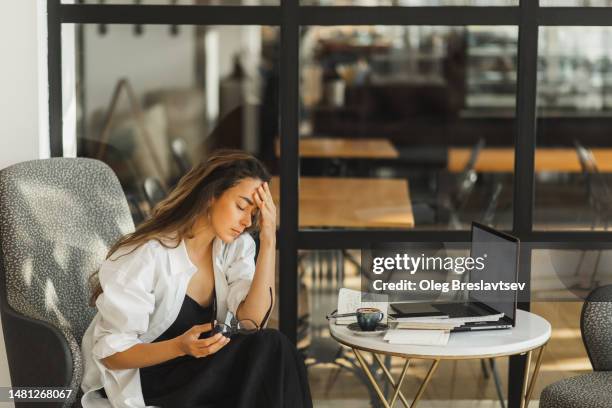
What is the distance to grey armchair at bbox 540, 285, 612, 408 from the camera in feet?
9.17

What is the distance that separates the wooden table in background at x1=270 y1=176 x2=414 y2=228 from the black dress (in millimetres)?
1008

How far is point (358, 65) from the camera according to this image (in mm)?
10156

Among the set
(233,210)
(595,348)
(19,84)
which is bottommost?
(595,348)

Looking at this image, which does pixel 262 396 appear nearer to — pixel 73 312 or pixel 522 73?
pixel 73 312

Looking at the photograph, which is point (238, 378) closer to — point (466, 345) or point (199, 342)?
point (199, 342)

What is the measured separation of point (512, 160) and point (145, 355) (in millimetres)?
6804

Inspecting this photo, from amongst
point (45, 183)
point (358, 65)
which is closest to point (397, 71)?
point (358, 65)

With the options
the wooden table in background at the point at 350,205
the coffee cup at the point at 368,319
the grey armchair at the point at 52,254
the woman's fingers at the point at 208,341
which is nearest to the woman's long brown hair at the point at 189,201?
the grey armchair at the point at 52,254

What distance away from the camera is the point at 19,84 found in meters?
3.24

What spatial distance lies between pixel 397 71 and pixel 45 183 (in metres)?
7.55

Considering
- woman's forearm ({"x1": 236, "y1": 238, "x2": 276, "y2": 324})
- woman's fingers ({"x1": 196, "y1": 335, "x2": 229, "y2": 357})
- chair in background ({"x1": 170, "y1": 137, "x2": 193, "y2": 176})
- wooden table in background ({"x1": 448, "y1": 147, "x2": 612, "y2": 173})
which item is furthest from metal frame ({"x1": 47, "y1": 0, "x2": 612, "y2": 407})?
wooden table in background ({"x1": 448, "y1": 147, "x2": 612, "y2": 173})

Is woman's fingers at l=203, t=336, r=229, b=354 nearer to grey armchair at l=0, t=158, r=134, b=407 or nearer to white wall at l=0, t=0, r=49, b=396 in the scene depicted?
grey armchair at l=0, t=158, r=134, b=407

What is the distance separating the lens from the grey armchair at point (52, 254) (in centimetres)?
264

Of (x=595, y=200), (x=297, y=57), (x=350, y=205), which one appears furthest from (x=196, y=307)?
(x=595, y=200)
